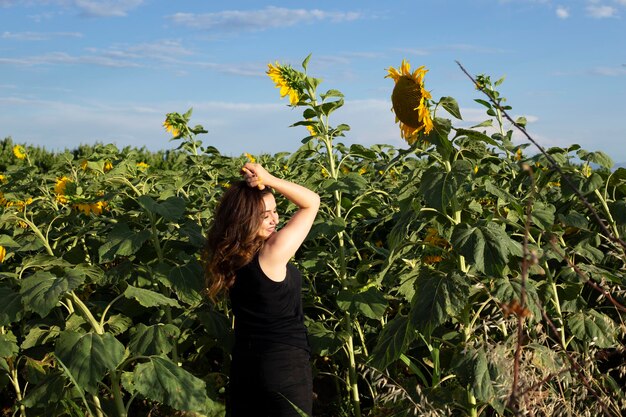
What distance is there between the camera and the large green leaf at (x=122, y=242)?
3549 mm

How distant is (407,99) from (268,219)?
0.75 meters

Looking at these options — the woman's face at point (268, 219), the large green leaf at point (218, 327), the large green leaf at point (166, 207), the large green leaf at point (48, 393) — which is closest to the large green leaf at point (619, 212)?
the woman's face at point (268, 219)

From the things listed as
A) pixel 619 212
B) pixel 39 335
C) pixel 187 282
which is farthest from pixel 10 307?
pixel 619 212

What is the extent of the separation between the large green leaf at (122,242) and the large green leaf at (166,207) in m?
0.16

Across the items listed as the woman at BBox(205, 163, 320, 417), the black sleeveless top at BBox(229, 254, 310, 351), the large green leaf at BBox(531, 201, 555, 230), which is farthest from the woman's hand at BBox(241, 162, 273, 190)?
the large green leaf at BBox(531, 201, 555, 230)

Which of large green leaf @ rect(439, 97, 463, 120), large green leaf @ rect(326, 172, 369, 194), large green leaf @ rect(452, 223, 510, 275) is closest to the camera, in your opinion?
large green leaf @ rect(452, 223, 510, 275)

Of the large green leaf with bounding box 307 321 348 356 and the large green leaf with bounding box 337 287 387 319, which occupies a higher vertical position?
the large green leaf with bounding box 337 287 387 319

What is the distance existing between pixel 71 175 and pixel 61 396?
9.19 ft

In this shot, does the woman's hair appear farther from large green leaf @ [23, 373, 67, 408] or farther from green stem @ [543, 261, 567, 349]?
green stem @ [543, 261, 567, 349]

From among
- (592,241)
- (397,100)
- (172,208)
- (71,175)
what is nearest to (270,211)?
(172,208)

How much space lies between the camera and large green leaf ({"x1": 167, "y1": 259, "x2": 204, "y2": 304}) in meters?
3.59

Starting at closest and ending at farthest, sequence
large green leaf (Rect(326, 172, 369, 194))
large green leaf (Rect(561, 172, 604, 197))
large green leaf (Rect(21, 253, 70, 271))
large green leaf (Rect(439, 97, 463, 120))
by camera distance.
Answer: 1. large green leaf (Rect(439, 97, 463, 120))
2. large green leaf (Rect(21, 253, 70, 271))
3. large green leaf (Rect(326, 172, 369, 194))
4. large green leaf (Rect(561, 172, 604, 197))

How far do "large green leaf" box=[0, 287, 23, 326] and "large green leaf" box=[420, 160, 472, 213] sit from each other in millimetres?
1755

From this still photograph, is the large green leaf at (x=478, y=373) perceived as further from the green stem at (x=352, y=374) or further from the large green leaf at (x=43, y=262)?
the large green leaf at (x=43, y=262)
